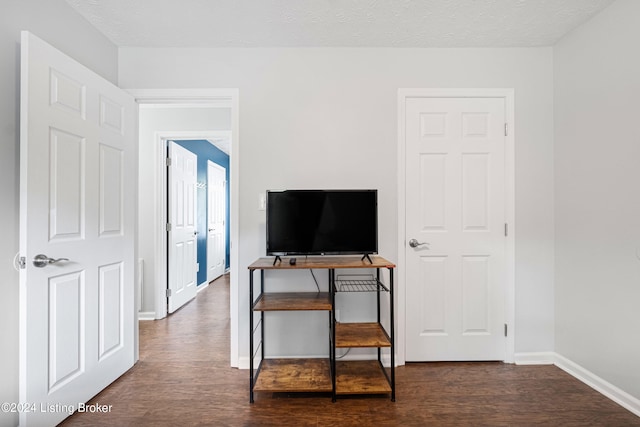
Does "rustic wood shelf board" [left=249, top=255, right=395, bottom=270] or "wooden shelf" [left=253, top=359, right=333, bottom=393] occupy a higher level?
"rustic wood shelf board" [left=249, top=255, right=395, bottom=270]

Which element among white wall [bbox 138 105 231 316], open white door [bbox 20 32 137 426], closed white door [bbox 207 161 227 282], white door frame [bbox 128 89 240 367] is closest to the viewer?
open white door [bbox 20 32 137 426]

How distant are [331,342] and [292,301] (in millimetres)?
377

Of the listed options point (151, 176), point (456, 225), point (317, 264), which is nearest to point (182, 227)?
point (151, 176)

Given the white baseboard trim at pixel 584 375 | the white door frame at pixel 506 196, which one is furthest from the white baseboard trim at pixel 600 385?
the white door frame at pixel 506 196

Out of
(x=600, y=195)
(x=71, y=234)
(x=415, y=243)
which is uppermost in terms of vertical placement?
(x=600, y=195)

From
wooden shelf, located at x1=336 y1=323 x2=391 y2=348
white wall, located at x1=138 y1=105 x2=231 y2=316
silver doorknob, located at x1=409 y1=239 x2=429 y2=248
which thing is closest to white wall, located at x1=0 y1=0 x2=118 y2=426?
white wall, located at x1=138 y1=105 x2=231 y2=316

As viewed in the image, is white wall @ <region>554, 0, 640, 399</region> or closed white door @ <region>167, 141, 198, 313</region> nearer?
white wall @ <region>554, 0, 640, 399</region>

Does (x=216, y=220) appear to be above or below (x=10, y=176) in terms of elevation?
below

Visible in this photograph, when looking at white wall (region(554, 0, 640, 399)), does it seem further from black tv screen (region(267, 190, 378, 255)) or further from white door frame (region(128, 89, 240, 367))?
white door frame (region(128, 89, 240, 367))

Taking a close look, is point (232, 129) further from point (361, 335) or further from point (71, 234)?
point (361, 335)

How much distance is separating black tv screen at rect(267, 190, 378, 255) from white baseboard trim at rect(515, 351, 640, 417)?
163 cm

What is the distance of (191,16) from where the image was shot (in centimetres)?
198

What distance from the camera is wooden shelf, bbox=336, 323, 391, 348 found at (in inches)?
74.1

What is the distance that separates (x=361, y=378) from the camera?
2.00 m
